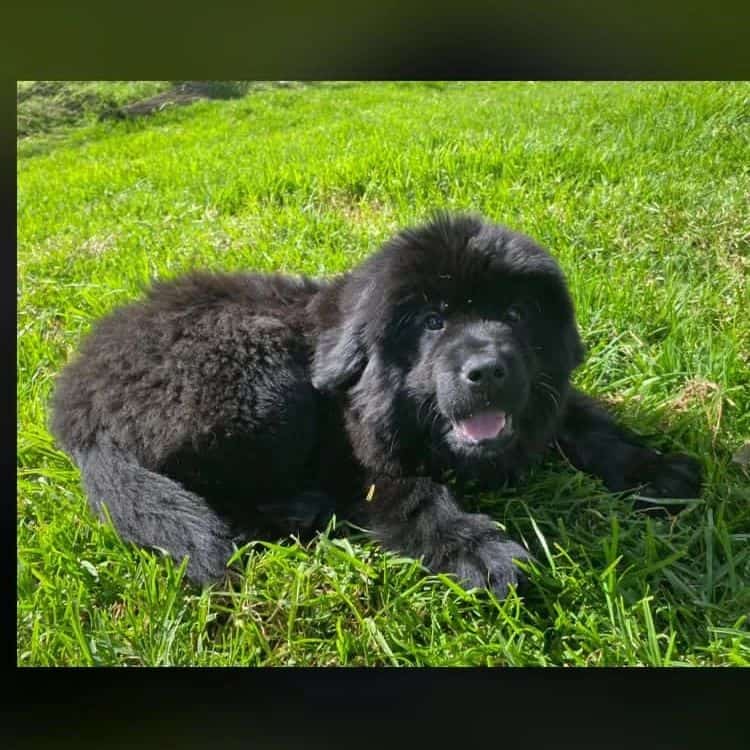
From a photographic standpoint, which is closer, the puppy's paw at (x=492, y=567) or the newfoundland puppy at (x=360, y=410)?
the puppy's paw at (x=492, y=567)

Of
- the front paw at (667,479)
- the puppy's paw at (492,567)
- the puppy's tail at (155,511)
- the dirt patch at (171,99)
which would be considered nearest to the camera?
the puppy's paw at (492,567)

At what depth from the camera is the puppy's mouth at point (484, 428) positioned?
2.39 meters

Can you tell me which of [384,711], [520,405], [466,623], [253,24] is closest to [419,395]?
[520,405]

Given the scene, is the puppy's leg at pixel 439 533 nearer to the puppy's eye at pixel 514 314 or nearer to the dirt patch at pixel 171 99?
the puppy's eye at pixel 514 314

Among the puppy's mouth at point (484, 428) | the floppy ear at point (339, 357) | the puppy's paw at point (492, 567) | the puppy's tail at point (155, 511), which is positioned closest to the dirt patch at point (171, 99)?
the floppy ear at point (339, 357)

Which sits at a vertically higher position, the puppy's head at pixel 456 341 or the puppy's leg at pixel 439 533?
the puppy's head at pixel 456 341

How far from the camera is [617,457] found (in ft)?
8.84

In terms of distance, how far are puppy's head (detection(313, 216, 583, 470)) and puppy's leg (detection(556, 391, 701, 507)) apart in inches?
9.8

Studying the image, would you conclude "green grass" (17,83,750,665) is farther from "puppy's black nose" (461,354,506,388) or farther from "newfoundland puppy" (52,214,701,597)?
"puppy's black nose" (461,354,506,388)

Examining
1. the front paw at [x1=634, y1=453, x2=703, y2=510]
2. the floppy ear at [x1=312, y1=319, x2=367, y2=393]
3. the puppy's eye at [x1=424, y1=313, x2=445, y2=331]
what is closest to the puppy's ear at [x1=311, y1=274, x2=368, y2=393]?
the floppy ear at [x1=312, y1=319, x2=367, y2=393]

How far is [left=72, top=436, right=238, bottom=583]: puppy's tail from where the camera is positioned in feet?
7.57

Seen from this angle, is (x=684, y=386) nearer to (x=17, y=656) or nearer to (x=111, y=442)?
(x=111, y=442)

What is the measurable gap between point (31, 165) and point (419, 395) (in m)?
1.31

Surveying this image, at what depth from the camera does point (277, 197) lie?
3168 millimetres
